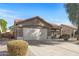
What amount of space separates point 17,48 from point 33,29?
5.92 m

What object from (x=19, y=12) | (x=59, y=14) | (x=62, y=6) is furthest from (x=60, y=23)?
(x=19, y=12)

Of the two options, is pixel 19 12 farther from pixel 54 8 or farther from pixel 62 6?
pixel 62 6

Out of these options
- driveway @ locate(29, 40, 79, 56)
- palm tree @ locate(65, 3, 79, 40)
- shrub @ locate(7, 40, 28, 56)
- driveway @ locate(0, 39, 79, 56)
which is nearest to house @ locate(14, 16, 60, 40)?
driveway @ locate(0, 39, 79, 56)

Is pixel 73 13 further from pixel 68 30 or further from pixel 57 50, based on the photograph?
pixel 57 50

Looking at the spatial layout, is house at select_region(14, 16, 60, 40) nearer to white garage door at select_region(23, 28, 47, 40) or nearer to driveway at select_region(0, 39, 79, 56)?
white garage door at select_region(23, 28, 47, 40)

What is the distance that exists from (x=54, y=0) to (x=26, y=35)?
536 centimetres

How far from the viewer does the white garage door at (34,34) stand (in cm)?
1549

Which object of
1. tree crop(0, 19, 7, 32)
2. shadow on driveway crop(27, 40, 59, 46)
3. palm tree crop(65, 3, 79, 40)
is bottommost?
shadow on driveway crop(27, 40, 59, 46)

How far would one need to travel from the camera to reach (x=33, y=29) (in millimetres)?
16188

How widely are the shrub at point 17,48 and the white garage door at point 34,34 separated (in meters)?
4.66

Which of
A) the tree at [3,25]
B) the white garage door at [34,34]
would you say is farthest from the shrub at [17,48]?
the white garage door at [34,34]

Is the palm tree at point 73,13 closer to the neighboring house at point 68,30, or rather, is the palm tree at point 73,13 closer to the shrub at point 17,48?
the neighboring house at point 68,30

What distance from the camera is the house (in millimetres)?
15567

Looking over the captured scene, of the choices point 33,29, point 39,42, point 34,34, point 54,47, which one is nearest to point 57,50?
point 54,47
